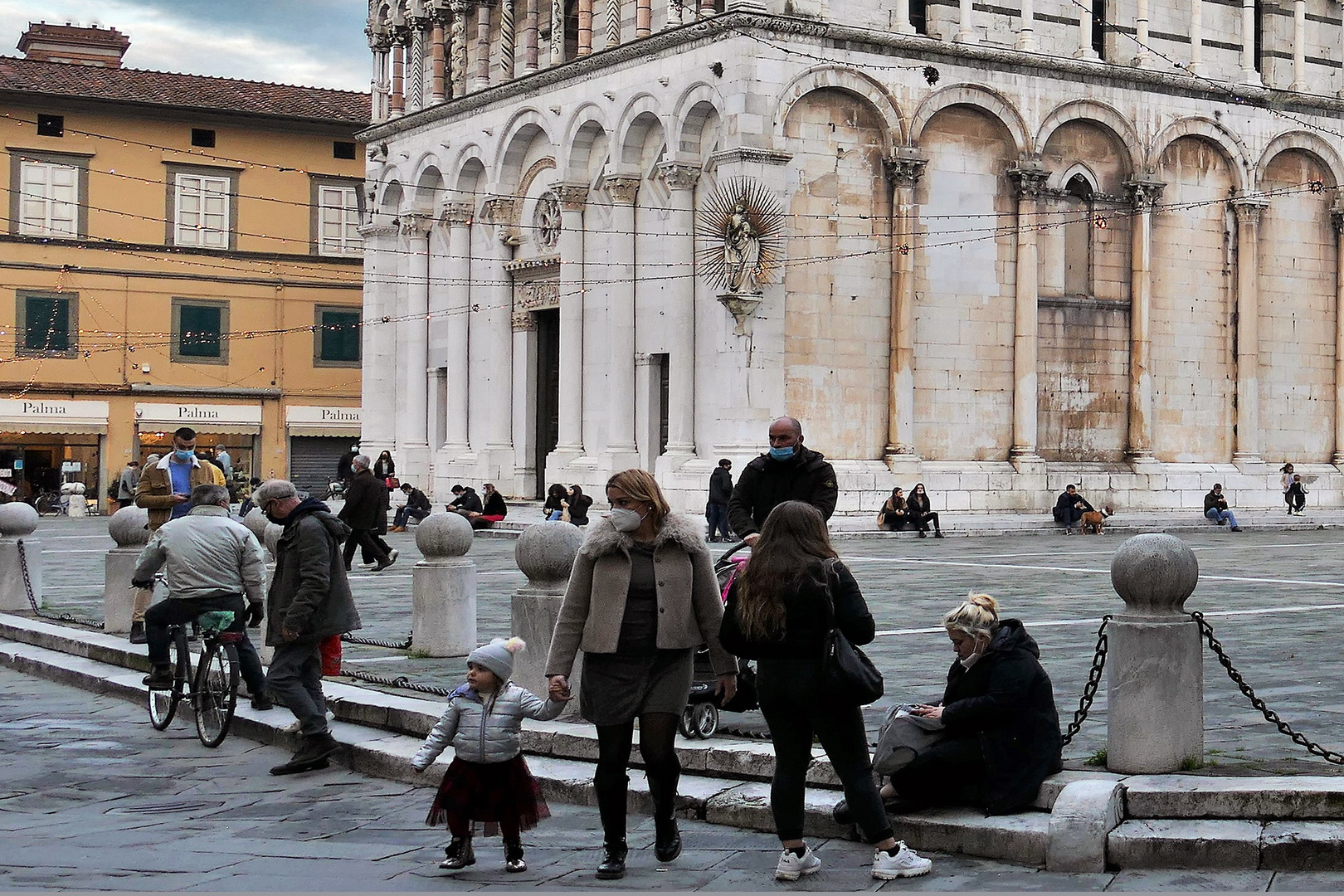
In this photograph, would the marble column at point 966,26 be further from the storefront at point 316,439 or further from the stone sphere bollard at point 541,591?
the stone sphere bollard at point 541,591

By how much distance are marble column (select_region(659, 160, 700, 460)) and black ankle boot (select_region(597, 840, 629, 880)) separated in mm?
23207

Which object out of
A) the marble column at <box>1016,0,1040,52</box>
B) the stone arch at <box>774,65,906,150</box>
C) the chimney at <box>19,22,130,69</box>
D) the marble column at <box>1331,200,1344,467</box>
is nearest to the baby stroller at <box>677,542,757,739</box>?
the stone arch at <box>774,65,906,150</box>

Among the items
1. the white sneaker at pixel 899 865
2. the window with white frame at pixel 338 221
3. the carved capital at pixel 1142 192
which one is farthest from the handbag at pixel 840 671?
the window with white frame at pixel 338 221

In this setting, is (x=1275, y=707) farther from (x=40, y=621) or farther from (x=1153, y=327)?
(x=1153, y=327)

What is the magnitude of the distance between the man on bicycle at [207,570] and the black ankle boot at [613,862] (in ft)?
14.4

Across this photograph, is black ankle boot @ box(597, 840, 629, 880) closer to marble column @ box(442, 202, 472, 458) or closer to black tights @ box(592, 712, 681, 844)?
black tights @ box(592, 712, 681, 844)

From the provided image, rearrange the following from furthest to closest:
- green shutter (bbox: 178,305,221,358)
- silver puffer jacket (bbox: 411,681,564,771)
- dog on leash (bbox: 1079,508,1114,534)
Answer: green shutter (bbox: 178,305,221,358) < dog on leash (bbox: 1079,508,1114,534) < silver puffer jacket (bbox: 411,681,564,771)

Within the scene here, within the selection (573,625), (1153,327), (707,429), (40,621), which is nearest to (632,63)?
(707,429)

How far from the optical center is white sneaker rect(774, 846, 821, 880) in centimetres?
720

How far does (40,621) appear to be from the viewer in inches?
651

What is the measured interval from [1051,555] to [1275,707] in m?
14.3

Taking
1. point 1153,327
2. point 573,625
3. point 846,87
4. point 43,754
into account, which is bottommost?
point 43,754

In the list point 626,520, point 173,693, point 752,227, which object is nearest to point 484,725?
point 626,520

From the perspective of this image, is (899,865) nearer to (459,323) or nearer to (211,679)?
(211,679)
